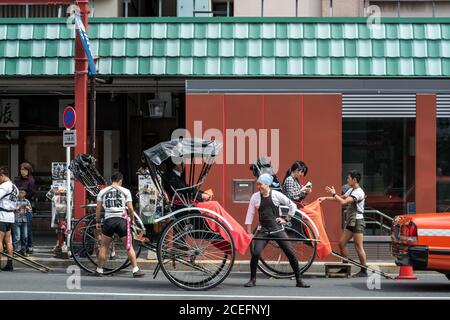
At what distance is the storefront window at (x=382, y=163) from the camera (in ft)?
50.1

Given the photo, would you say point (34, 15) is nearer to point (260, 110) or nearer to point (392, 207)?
point (260, 110)

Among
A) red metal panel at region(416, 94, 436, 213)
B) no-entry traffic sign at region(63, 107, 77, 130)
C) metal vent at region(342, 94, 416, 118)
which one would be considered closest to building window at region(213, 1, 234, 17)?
metal vent at region(342, 94, 416, 118)

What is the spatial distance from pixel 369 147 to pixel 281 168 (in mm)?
1920

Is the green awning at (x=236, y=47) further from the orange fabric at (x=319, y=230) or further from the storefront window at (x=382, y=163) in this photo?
the orange fabric at (x=319, y=230)

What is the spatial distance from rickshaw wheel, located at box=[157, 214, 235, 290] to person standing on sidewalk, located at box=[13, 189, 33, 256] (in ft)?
16.1

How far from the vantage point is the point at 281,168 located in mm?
15000

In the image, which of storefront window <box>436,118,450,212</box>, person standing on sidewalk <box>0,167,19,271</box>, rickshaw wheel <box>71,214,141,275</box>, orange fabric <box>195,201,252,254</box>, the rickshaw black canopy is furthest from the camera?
storefront window <box>436,118,450,212</box>

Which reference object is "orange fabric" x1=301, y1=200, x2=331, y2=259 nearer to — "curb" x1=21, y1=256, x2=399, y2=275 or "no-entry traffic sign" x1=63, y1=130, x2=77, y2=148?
"curb" x1=21, y1=256, x2=399, y2=275

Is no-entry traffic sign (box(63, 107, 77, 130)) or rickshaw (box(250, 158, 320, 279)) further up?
no-entry traffic sign (box(63, 107, 77, 130))

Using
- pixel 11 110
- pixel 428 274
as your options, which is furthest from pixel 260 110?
pixel 11 110

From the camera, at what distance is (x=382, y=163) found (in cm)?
1541

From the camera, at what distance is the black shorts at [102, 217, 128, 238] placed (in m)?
12.1

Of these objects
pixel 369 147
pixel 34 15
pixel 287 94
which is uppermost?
pixel 34 15

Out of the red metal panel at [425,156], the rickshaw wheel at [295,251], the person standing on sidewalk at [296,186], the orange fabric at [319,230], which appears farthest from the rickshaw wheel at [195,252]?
the red metal panel at [425,156]
